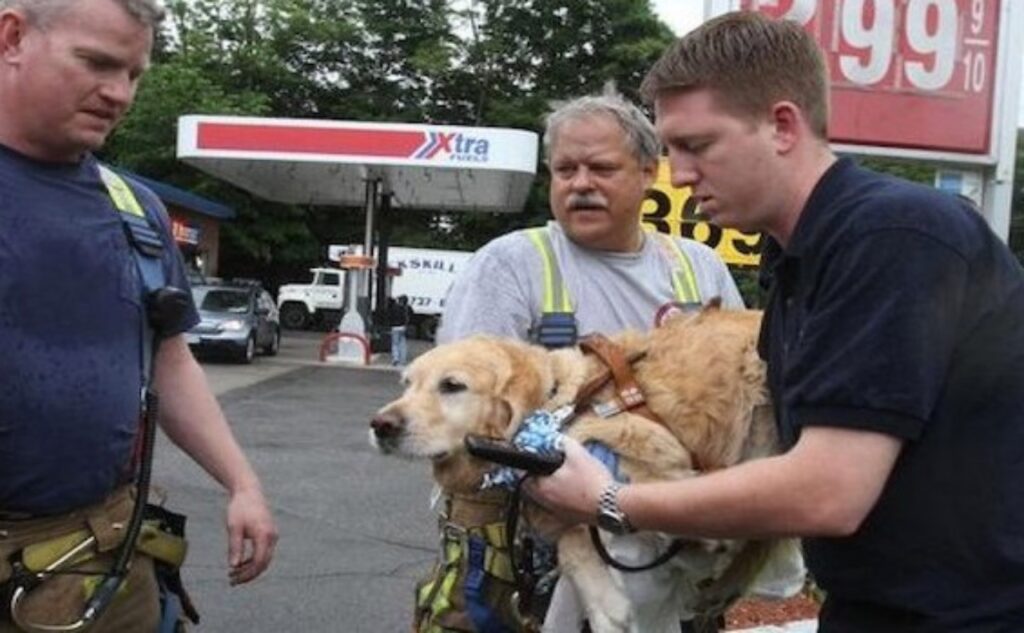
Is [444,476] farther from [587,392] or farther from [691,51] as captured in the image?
[691,51]

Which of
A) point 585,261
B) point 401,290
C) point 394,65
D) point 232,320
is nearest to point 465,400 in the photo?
point 585,261

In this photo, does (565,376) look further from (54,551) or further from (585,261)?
(54,551)

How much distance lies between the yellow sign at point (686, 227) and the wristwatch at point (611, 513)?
6.29m

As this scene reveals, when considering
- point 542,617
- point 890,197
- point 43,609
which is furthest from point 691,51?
point 43,609

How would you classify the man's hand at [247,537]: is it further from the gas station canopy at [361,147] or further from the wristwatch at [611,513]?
the gas station canopy at [361,147]

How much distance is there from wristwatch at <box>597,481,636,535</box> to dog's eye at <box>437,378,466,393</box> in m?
0.86

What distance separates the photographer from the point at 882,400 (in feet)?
5.82

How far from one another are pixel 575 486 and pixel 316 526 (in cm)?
759

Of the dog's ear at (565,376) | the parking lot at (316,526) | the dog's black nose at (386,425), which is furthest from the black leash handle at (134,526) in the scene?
the parking lot at (316,526)

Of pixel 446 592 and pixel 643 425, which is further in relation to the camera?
pixel 446 592

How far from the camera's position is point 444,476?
296 cm

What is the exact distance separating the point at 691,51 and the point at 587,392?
0.96m

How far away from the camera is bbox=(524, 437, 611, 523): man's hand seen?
2.15 m

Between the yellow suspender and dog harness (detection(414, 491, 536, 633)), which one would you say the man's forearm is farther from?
the yellow suspender
